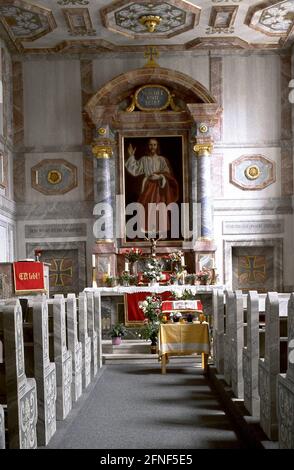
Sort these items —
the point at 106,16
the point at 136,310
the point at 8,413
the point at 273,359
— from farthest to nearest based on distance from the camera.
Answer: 1. the point at 106,16
2. the point at 136,310
3. the point at 273,359
4. the point at 8,413

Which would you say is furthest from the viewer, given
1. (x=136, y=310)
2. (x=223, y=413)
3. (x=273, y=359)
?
(x=136, y=310)

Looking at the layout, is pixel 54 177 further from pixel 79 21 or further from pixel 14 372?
pixel 14 372

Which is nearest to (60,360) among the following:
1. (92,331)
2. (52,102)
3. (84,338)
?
(84,338)

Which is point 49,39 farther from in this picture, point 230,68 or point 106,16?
point 230,68

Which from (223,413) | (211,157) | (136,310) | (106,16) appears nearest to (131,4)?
(106,16)

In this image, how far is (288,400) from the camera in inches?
162

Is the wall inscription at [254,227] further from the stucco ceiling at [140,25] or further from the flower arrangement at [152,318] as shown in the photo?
the flower arrangement at [152,318]

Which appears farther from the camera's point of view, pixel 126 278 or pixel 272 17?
pixel 272 17

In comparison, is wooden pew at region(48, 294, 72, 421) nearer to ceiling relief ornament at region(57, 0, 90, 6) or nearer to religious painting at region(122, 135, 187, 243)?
ceiling relief ornament at region(57, 0, 90, 6)

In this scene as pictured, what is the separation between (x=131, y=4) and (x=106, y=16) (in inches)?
27.8

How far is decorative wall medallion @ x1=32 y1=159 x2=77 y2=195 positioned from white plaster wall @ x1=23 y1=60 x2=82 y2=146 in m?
0.51

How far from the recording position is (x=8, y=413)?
4.07 meters

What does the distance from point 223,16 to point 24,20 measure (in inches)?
169

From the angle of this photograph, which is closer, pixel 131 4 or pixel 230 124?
pixel 131 4
